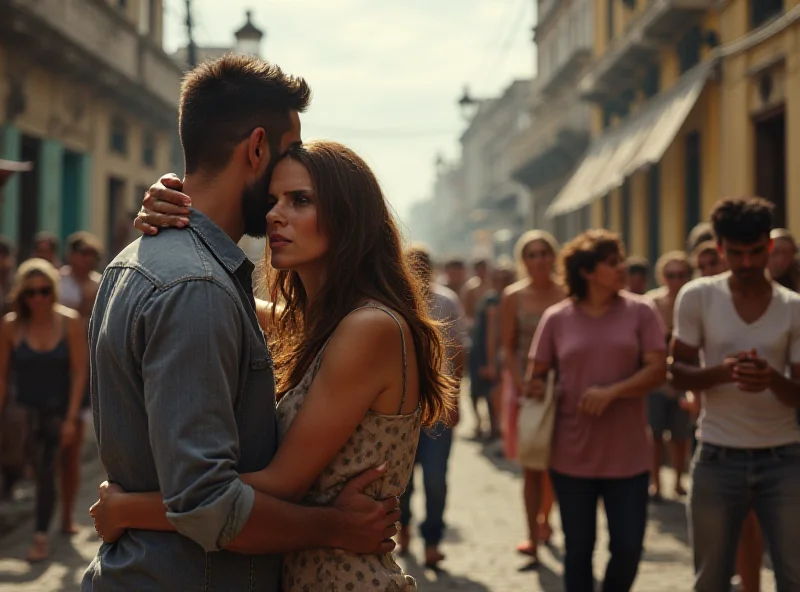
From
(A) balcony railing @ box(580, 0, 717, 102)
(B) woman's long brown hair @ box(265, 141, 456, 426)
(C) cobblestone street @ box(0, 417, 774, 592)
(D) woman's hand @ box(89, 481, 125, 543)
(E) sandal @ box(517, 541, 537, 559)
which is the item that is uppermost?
(A) balcony railing @ box(580, 0, 717, 102)

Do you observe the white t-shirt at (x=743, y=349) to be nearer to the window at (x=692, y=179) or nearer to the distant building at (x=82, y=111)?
the distant building at (x=82, y=111)

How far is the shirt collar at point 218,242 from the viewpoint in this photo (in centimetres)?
250

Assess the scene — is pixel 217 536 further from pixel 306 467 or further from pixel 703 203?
pixel 703 203

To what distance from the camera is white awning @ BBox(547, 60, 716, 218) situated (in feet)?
57.1

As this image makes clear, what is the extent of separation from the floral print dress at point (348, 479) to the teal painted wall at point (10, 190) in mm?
14143

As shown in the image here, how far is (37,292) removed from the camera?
8008mm

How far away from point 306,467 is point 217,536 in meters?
0.30

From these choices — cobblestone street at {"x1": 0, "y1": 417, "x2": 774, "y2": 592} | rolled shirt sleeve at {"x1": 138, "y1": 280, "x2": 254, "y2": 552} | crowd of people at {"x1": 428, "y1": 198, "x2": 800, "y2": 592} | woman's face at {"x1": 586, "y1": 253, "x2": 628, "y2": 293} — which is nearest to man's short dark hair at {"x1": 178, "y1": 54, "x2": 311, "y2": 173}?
rolled shirt sleeve at {"x1": 138, "y1": 280, "x2": 254, "y2": 552}

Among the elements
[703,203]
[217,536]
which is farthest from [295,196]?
[703,203]

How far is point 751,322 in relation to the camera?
4883mm

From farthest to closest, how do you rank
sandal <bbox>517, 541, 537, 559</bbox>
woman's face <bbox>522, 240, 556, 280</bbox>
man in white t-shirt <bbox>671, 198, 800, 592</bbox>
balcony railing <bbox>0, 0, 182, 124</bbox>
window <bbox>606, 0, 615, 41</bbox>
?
window <bbox>606, 0, 615, 41</bbox> < balcony railing <bbox>0, 0, 182, 124</bbox> < woman's face <bbox>522, 240, 556, 280</bbox> < sandal <bbox>517, 541, 537, 559</bbox> < man in white t-shirt <bbox>671, 198, 800, 592</bbox>

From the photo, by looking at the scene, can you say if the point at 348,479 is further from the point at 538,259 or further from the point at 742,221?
the point at 538,259

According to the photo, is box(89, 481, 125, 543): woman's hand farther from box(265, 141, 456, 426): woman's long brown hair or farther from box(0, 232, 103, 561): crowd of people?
box(0, 232, 103, 561): crowd of people

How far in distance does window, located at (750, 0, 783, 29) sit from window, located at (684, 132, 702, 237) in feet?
11.5
